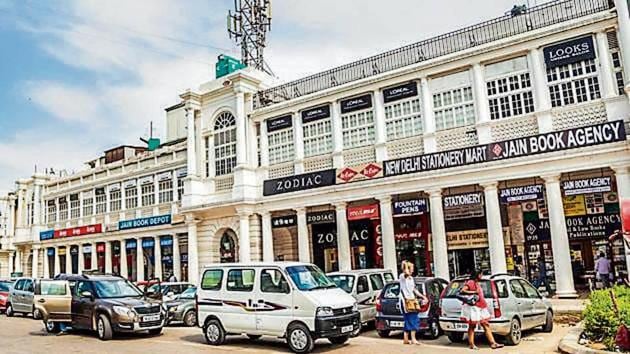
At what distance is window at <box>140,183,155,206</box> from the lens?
1339 inches

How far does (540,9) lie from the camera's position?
19.6m

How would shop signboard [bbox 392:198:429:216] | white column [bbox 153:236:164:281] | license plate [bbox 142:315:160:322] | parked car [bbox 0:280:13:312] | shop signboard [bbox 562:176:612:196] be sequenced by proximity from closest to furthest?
license plate [bbox 142:315:160:322]
shop signboard [bbox 562:176:612:196]
shop signboard [bbox 392:198:429:216]
parked car [bbox 0:280:13:312]
white column [bbox 153:236:164:281]

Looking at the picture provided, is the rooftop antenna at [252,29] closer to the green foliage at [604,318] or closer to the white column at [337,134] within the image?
the white column at [337,134]

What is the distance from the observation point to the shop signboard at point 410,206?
70.1 ft

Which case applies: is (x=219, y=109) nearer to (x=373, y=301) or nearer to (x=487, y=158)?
(x=487, y=158)

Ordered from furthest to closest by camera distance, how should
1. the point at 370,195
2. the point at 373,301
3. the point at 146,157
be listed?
the point at 146,157
the point at 370,195
the point at 373,301

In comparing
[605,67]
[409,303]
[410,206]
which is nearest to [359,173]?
[410,206]

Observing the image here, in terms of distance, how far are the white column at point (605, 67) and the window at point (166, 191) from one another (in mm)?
23601

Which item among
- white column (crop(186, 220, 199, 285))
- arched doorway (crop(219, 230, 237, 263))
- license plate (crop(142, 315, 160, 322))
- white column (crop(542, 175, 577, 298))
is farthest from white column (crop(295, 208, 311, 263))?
license plate (crop(142, 315, 160, 322))

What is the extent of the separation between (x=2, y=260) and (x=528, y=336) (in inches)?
1855

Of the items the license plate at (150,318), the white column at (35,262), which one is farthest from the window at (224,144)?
the white column at (35,262)

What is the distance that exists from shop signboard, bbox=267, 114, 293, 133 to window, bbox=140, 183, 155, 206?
36.8ft

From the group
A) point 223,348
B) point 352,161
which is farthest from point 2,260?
point 223,348

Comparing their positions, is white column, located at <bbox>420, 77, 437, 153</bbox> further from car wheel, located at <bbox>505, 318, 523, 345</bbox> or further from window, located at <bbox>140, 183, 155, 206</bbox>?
window, located at <bbox>140, 183, 155, 206</bbox>
